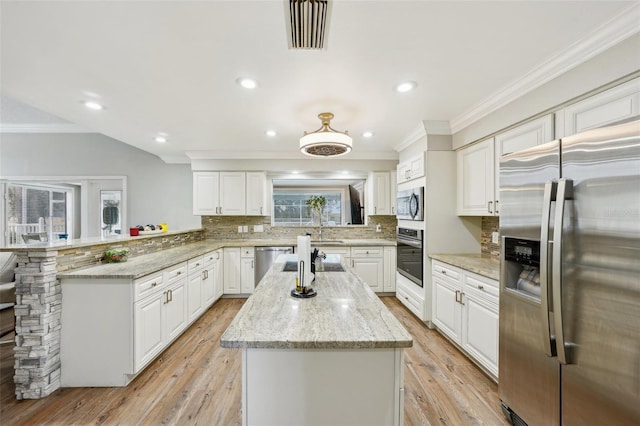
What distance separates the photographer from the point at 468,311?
2393 mm

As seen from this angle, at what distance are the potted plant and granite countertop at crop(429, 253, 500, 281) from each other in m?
2.32

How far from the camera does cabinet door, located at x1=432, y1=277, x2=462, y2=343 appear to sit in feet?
8.43

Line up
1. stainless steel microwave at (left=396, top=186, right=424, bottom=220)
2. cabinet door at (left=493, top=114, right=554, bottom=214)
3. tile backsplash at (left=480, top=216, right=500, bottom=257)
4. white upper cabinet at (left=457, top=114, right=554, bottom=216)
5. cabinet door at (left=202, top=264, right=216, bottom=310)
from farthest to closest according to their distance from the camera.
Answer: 1. cabinet door at (left=202, top=264, right=216, bottom=310)
2. stainless steel microwave at (left=396, top=186, right=424, bottom=220)
3. tile backsplash at (left=480, top=216, right=500, bottom=257)
4. white upper cabinet at (left=457, top=114, right=554, bottom=216)
5. cabinet door at (left=493, top=114, right=554, bottom=214)

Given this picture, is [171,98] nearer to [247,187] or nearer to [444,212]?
[247,187]

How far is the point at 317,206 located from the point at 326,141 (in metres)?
2.61

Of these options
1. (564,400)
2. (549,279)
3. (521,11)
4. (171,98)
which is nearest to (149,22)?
(171,98)

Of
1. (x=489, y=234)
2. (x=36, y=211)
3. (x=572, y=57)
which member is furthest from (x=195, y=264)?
(x=572, y=57)

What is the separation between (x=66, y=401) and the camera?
6.30ft

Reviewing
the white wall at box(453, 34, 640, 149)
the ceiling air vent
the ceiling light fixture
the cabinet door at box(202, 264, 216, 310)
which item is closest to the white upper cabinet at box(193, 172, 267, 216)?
the cabinet door at box(202, 264, 216, 310)

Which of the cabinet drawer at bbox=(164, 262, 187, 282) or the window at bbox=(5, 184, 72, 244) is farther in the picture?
the window at bbox=(5, 184, 72, 244)

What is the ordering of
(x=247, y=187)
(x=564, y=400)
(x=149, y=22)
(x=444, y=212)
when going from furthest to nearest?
(x=247, y=187) → (x=444, y=212) → (x=149, y=22) → (x=564, y=400)

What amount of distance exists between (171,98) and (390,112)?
7.08 feet

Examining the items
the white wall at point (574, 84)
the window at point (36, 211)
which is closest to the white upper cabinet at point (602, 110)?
the white wall at point (574, 84)

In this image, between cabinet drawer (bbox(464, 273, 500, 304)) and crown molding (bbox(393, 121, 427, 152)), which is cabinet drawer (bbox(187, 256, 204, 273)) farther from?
crown molding (bbox(393, 121, 427, 152))
